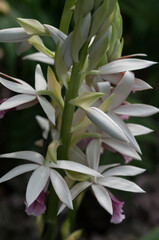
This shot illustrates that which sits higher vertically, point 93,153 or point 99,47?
point 99,47

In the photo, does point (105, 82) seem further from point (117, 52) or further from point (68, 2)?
point (68, 2)

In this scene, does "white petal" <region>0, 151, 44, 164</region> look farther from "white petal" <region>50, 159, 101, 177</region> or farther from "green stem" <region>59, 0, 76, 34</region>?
"green stem" <region>59, 0, 76, 34</region>

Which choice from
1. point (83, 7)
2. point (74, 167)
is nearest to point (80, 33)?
point (83, 7)

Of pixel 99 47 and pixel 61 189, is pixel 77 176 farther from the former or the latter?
pixel 99 47

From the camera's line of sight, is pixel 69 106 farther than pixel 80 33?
Yes

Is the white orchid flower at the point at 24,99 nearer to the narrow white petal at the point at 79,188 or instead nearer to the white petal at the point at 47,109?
the white petal at the point at 47,109

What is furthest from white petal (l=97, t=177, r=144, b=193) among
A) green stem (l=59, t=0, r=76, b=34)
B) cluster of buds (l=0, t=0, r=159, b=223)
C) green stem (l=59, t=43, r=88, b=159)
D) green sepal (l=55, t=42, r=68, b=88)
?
green stem (l=59, t=0, r=76, b=34)

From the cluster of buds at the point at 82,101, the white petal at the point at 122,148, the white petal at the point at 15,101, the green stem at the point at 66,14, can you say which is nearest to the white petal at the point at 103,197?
the cluster of buds at the point at 82,101
